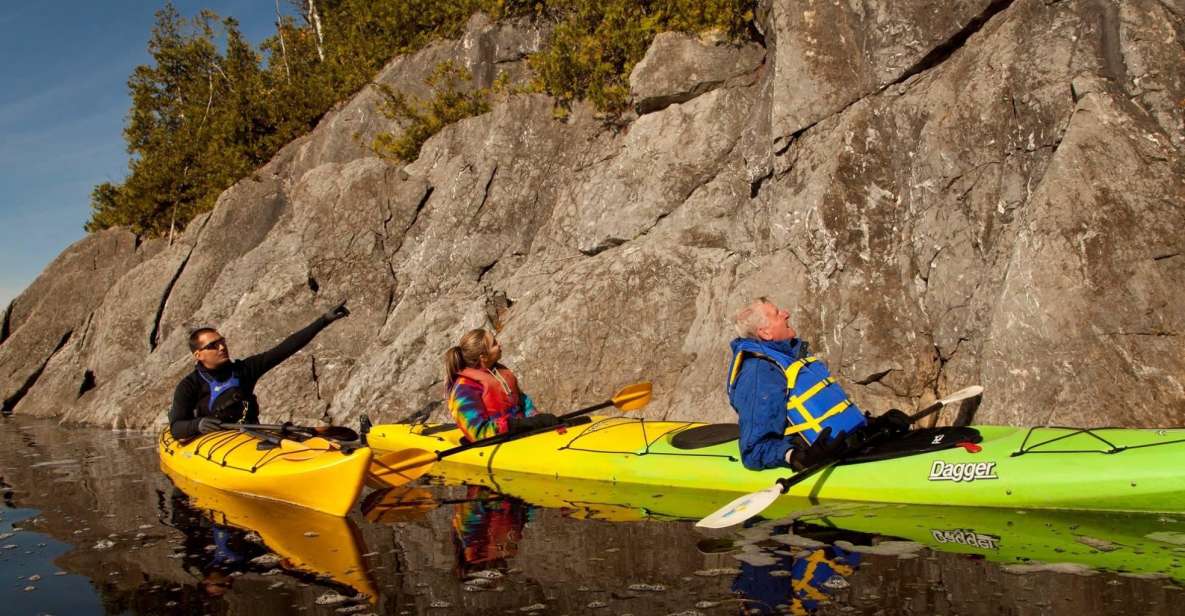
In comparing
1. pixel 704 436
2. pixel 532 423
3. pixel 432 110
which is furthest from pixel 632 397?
pixel 432 110

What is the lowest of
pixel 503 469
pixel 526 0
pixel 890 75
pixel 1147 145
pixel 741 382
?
pixel 503 469

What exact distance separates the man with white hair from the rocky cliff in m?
2.64

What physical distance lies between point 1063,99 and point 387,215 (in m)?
11.2

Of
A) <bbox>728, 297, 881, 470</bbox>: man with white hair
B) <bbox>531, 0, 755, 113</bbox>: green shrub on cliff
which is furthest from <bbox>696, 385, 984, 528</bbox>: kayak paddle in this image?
<bbox>531, 0, 755, 113</bbox>: green shrub on cliff

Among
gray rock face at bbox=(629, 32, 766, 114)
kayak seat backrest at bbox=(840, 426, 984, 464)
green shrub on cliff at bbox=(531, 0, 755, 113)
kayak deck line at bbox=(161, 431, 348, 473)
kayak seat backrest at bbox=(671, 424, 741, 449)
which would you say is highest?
green shrub on cliff at bbox=(531, 0, 755, 113)

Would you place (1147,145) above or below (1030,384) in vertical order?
above

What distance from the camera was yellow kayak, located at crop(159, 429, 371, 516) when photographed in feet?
20.0

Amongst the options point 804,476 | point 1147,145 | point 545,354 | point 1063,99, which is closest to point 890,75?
point 1063,99

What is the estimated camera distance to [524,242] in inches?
563

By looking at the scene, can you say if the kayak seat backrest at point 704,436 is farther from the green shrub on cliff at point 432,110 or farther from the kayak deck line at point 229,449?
the green shrub on cliff at point 432,110

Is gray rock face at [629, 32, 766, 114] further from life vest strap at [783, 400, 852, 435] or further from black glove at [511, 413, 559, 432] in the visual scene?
life vest strap at [783, 400, 852, 435]

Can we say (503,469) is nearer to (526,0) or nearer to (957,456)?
(957,456)

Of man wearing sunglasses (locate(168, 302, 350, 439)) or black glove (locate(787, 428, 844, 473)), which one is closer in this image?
black glove (locate(787, 428, 844, 473))

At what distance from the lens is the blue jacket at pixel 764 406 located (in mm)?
5492
